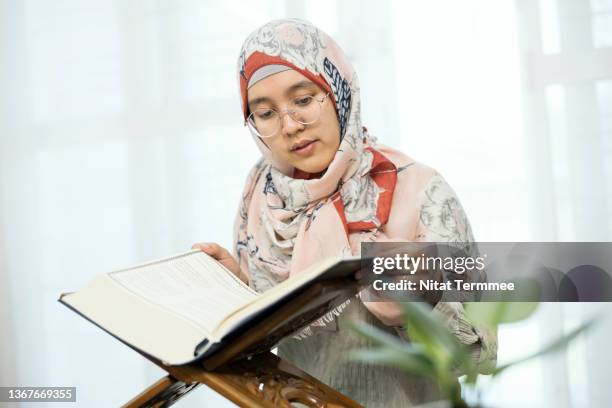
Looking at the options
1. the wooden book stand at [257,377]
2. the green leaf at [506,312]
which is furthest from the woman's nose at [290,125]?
the green leaf at [506,312]

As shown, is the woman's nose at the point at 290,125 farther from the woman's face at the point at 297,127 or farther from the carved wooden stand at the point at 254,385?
the carved wooden stand at the point at 254,385

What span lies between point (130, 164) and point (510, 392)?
4.18 ft

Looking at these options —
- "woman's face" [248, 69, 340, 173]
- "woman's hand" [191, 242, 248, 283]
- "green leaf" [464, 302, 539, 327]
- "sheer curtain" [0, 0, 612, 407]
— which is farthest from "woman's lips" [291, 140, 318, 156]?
"sheer curtain" [0, 0, 612, 407]

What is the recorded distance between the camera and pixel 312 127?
3.54 ft

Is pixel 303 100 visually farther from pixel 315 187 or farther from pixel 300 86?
pixel 315 187

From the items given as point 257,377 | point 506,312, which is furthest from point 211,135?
point 506,312

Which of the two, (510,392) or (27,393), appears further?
(27,393)

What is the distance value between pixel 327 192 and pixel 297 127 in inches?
4.6

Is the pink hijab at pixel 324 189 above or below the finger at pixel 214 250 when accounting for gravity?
above

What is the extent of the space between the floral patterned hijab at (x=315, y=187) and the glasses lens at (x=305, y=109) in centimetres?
3

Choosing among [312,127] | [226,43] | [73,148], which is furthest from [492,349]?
[73,148]

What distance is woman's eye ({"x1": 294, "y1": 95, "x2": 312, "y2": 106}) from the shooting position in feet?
3.51

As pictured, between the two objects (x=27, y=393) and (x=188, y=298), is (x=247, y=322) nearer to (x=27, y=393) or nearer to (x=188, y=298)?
(x=188, y=298)

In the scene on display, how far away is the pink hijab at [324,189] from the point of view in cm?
106
